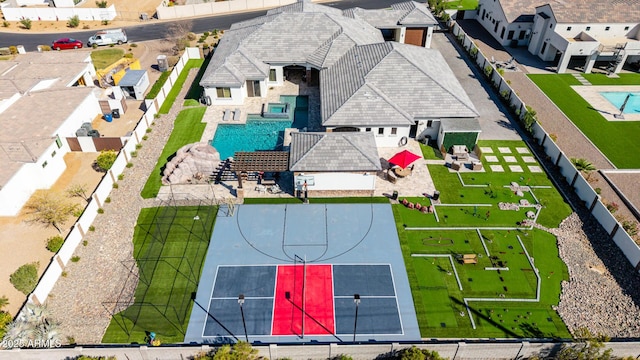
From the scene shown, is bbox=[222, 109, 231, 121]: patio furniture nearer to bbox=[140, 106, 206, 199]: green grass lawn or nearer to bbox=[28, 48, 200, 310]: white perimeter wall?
bbox=[140, 106, 206, 199]: green grass lawn

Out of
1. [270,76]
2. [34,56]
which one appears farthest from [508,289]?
[34,56]

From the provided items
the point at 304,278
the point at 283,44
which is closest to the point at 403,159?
the point at 304,278

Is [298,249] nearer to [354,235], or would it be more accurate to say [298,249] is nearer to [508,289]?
[354,235]

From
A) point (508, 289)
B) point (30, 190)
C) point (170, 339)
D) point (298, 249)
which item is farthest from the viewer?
point (30, 190)

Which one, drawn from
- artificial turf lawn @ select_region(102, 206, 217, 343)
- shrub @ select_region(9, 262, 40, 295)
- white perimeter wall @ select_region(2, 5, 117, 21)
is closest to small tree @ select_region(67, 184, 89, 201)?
artificial turf lawn @ select_region(102, 206, 217, 343)

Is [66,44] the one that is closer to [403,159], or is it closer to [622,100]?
[403,159]
